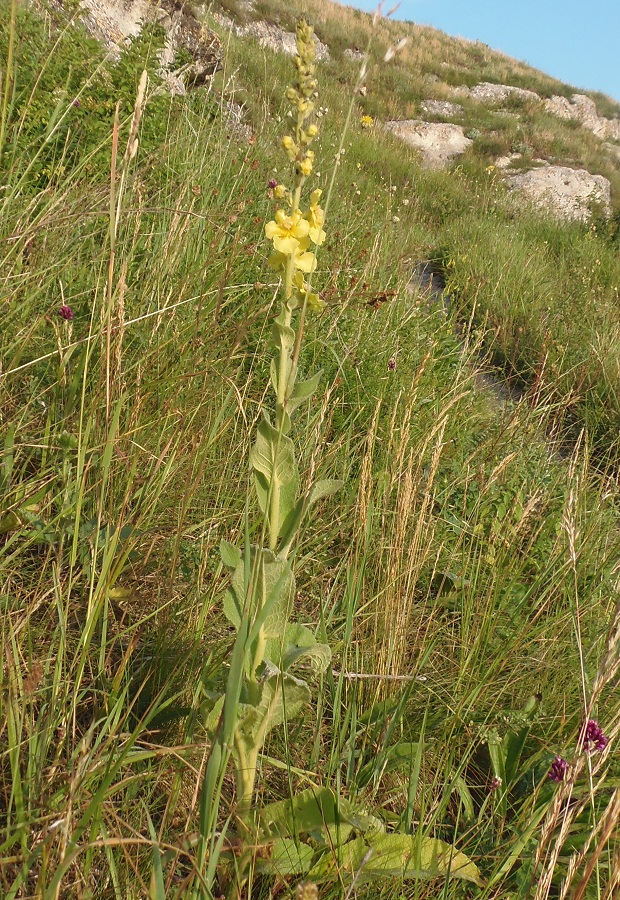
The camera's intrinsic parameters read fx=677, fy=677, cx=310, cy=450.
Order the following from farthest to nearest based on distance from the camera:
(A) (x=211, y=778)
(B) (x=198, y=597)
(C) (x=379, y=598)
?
(C) (x=379, y=598)
(B) (x=198, y=597)
(A) (x=211, y=778)

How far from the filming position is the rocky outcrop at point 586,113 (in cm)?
1952

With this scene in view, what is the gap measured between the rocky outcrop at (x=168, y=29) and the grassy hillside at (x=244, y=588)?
1887mm

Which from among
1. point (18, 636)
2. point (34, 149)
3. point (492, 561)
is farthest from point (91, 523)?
point (34, 149)

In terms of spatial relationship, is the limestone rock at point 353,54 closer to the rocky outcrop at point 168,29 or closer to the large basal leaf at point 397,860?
the rocky outcrop at point 168,29

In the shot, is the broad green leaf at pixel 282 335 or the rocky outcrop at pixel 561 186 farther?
the rocky outcrop at pixel 561 186

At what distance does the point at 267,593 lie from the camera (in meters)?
1.05

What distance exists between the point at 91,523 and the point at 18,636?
30 cm

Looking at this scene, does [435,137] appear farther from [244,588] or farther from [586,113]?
[244,588]

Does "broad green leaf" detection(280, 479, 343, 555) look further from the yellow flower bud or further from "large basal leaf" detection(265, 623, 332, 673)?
the yellow flower bud

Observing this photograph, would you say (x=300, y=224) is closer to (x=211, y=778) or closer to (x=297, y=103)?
(x=297, y=103)

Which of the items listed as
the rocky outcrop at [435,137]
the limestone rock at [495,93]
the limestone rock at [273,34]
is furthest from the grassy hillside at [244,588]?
the limestone rock at [495,93]

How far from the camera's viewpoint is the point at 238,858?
107cm

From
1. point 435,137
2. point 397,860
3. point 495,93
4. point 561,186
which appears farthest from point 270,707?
point 495,93

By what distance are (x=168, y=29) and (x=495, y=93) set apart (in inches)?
602
